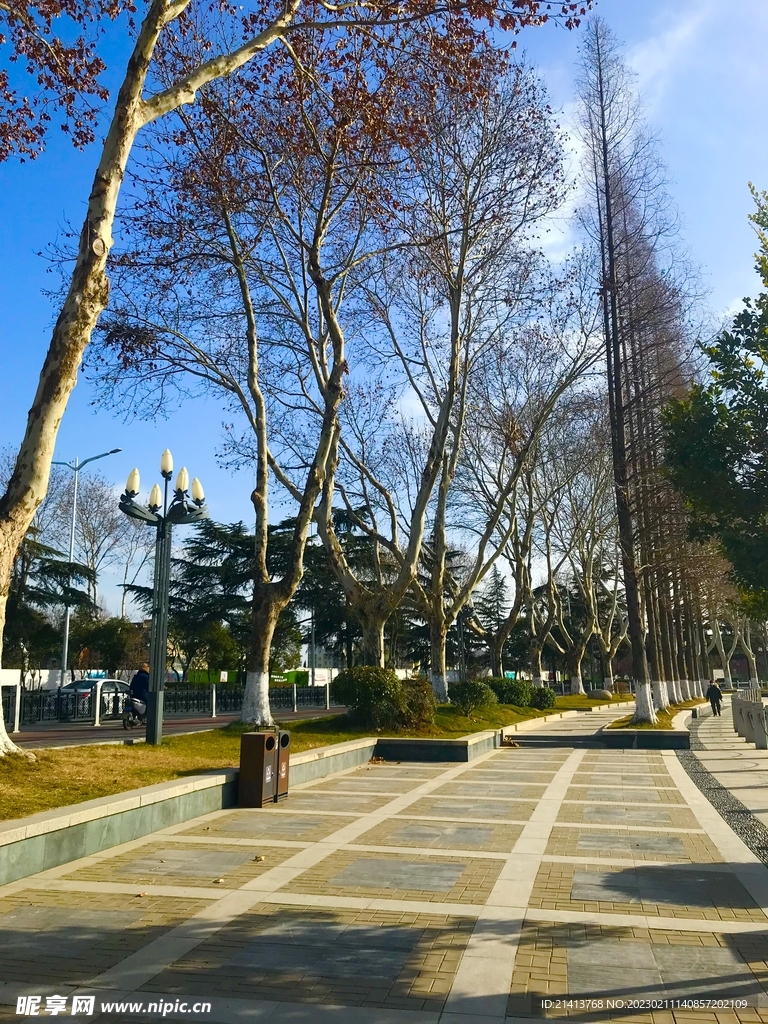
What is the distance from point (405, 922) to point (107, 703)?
70.4 ft

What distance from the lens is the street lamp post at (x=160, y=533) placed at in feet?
40.8

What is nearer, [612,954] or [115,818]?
[612,954]

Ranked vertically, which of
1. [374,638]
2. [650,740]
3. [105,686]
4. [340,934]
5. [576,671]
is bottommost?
[650,740]

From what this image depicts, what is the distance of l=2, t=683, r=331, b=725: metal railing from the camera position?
22737mm

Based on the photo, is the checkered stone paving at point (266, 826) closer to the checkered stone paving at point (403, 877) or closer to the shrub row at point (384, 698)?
the checkered stone paving at point (403, 877)

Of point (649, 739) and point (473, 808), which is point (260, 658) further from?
point (649, 739)

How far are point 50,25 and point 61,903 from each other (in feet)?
32.8

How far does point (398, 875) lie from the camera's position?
264 inches

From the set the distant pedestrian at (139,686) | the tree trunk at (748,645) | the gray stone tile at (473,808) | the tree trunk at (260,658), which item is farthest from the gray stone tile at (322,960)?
the tree trunk at (748,645)

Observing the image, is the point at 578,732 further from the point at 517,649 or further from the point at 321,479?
the point at 517,649

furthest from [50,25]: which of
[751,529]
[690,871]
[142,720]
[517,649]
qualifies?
[517,649]

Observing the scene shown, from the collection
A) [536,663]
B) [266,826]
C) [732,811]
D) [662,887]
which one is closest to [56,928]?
[266,826]

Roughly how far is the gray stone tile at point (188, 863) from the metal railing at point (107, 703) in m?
11.6

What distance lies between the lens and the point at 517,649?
72.2 metres
